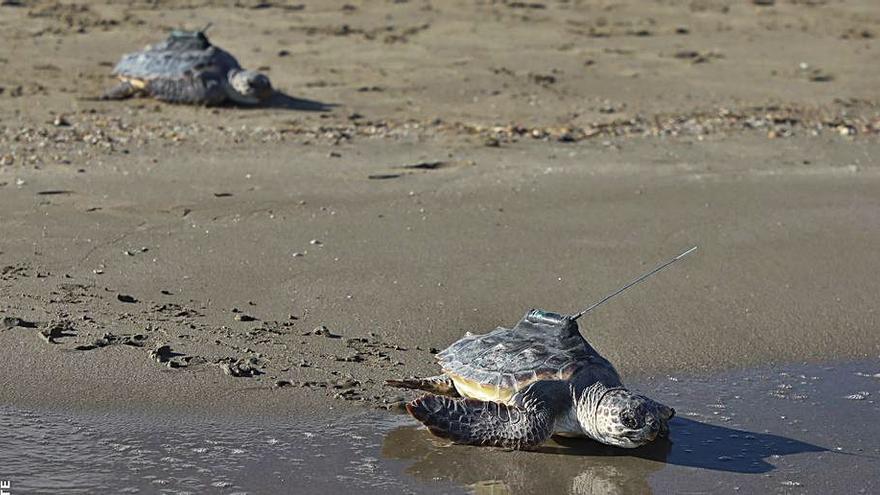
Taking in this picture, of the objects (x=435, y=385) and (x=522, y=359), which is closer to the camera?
(x=522, y=359)

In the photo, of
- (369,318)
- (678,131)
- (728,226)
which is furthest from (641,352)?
(678,131)

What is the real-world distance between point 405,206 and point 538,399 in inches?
117

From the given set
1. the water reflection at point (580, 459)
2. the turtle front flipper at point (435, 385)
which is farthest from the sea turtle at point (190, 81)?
the water reflection at point (580, 459)

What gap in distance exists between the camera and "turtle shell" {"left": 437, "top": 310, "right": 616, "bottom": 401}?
14.9ft

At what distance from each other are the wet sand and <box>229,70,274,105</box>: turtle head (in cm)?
18

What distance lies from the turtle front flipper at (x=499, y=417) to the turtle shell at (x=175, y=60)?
18.8 feet

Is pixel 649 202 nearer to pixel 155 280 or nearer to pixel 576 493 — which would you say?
pixel 155 280

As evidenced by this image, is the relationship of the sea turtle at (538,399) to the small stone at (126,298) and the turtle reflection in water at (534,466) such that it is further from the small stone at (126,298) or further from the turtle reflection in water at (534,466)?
the small stone at (126,298)

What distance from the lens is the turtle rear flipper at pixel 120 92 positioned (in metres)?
9.62

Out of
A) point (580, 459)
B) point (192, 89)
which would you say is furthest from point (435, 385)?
point (192, 89)

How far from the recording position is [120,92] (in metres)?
9.67

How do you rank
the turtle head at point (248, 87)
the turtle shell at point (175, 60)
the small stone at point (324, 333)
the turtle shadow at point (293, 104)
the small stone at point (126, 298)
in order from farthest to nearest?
the turtle shell at point (175, 60) < the turtle shadow at point (293, 104) < the turtle head at point (248, 87) < the small stone at point (126, 298) < the small stone at point (324, 333)

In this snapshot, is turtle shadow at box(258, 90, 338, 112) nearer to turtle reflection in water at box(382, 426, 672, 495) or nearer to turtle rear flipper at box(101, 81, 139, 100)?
turtle rear flipper at box(101, 81, 139, 100)

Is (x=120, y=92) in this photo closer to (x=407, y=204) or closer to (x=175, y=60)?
(x=175, y=60)
